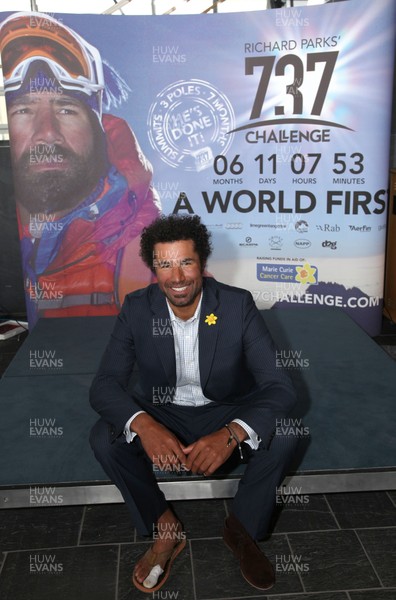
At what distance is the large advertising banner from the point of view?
4176 mm

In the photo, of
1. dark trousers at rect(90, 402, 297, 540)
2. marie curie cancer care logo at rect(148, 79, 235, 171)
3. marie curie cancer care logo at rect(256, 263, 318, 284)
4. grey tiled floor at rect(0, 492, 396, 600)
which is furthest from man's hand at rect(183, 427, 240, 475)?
marie curie cancer care logo at rect(148, 79, 235, 171)

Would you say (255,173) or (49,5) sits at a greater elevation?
(49,5)

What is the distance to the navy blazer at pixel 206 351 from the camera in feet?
7.57

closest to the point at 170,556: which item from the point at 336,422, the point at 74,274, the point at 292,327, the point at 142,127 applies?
the point at 336,422

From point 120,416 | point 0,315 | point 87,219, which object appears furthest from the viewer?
point 0,315

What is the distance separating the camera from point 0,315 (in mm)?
5391

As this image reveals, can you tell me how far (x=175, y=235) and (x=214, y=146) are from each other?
2.29 metres

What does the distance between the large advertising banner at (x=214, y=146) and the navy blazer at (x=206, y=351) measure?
2228 mm

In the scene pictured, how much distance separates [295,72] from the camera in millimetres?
4203

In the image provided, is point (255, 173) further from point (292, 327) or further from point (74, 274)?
point (74, 274)

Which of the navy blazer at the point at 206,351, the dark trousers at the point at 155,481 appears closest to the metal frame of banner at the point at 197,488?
the dark trousers at the point at 155,481

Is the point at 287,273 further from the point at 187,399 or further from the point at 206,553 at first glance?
the point at 206,553

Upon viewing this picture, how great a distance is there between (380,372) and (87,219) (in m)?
2.57

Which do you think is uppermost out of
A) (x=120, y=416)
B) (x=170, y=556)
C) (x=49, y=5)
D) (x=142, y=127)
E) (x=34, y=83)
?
(x=49, y=5)
